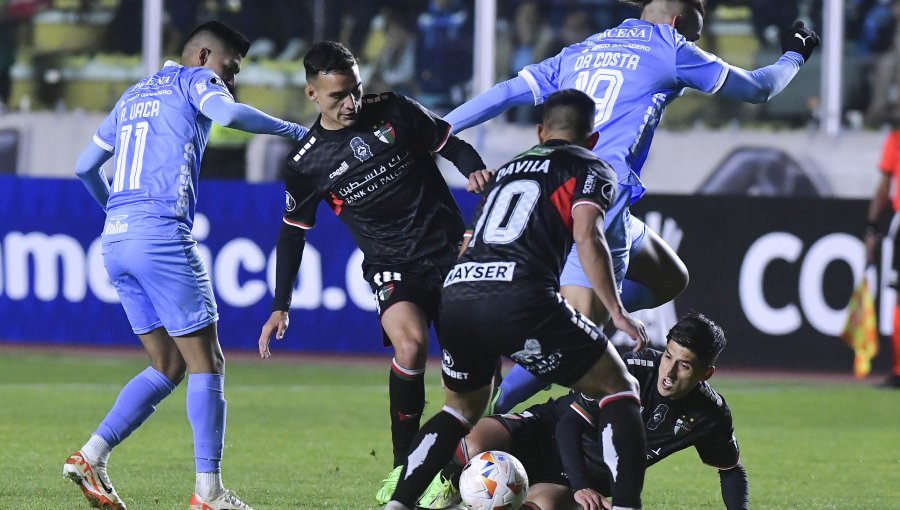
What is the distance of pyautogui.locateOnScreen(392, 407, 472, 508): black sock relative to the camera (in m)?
5.44

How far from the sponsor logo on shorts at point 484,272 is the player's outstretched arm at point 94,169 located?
2059 millimetres

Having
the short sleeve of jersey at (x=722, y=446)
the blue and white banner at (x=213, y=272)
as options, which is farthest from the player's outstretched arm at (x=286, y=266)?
Result: the blue and white banner at (x=213, y=272)

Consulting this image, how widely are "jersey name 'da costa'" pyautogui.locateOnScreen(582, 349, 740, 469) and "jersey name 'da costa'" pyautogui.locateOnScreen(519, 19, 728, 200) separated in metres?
1.08

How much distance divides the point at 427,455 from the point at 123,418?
62.0 inches

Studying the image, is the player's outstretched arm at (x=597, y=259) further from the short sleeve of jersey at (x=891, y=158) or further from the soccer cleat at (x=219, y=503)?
the short sleeve of jersey at (x=891, y=158)

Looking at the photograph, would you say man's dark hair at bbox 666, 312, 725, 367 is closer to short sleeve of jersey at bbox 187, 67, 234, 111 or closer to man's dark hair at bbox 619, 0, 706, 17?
man's dark hair at bbox 619, 0, 706, 17

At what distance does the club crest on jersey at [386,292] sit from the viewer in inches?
251

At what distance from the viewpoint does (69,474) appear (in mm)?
6191

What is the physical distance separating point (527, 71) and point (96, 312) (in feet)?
23.1

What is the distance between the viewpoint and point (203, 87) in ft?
20.4

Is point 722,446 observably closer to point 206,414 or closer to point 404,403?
point 404,403

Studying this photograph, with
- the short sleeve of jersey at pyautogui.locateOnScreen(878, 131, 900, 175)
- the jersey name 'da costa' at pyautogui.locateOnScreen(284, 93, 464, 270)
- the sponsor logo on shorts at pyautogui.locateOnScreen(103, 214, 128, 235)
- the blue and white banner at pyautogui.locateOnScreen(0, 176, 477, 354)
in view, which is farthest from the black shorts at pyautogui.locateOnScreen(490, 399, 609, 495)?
the blue and white banner at pyautogui.locateOnScreen(0, 176, 477, 354)

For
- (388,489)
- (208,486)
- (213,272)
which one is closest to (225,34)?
(208,486)

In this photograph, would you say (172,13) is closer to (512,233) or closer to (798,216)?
(798,216)
